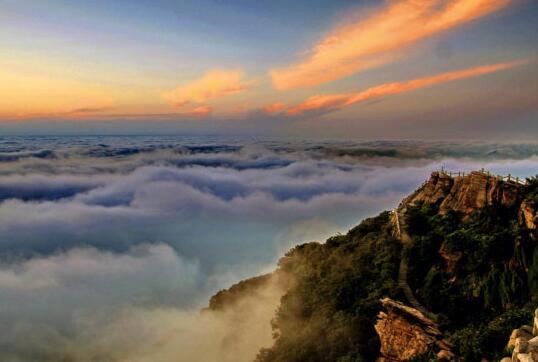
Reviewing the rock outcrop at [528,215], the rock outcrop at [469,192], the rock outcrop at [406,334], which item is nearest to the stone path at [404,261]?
the rock outcrop at [406,334]

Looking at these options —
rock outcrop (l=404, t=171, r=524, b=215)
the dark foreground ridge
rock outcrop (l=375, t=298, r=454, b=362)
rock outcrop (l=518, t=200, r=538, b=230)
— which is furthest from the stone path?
rock outcrop (l=518, t=200, r=538, b=230)

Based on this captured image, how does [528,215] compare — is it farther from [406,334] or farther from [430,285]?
[406,334]

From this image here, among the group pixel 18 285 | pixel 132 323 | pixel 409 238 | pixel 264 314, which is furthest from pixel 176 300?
pixel 409 238

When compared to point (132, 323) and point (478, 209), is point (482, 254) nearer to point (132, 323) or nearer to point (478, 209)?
point (478, 209)

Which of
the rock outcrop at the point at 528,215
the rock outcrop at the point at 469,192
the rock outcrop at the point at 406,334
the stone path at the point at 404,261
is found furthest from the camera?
the rock outcrop at the point at 469,192

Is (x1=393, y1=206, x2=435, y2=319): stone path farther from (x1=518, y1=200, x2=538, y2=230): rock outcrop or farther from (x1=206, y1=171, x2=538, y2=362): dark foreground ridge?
(x1=518, y1=200, x2=538, y2=230): rock outcrop

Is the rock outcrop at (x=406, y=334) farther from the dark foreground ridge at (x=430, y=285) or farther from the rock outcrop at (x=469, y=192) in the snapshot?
the rock outcrop at (x=469, y=192)

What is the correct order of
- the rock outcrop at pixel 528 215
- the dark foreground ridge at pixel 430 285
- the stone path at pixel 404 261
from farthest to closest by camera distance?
the stone path at pixel 404 261
the rock outcrop at pixel 528 215
the dark foreground ridge at pixel 430 285

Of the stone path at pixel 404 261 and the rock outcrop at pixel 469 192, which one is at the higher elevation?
the rock outcrop at pixel 469 192
